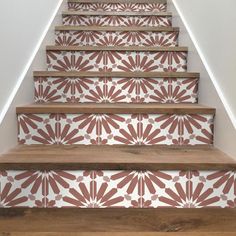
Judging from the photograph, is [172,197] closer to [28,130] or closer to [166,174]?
[166,174]

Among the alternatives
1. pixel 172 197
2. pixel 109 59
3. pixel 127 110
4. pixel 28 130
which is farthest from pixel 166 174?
pixel 109 59

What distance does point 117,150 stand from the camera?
47.9 inches

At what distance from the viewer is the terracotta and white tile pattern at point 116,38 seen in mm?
2143

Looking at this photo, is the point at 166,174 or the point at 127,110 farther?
the point at 127,110

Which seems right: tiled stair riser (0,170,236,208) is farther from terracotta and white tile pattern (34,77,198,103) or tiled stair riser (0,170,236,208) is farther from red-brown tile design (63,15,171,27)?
red-brown tile design (63,15,171,27)

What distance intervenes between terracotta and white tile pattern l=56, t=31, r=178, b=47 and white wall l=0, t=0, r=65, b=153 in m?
0.24

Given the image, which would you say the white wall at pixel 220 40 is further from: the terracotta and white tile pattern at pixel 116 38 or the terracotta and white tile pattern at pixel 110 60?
the terracotta and white tile pattern at pixel 116 38

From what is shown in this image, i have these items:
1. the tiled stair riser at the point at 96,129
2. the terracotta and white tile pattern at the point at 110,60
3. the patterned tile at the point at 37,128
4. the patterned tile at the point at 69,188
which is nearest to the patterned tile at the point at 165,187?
the patterned tile at the point at 69,188

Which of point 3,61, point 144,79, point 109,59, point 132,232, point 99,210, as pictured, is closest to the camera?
point 132,232

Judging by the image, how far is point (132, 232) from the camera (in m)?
0.85

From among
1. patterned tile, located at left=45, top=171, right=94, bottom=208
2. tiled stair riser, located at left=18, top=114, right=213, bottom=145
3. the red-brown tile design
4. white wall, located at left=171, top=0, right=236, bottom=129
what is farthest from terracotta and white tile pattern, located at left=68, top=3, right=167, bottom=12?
patterned tile, located at left=45, top=171, right=94, bottom=208

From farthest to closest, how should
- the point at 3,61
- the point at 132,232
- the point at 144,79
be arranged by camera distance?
the point at 144,79 < the point at 3,61 < the point at 132,232

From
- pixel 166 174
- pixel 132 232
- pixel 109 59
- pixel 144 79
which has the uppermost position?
pixel 109 59

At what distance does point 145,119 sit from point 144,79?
34cm
